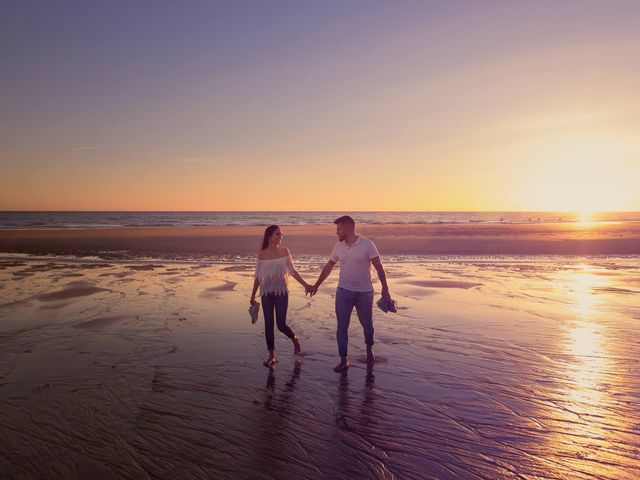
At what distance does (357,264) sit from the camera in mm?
7223

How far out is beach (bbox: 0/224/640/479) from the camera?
4.45 metres

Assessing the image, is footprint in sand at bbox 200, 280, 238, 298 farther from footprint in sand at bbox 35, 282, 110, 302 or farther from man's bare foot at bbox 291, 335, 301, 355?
man's bare foot at bbox 291, 335, 301, 355

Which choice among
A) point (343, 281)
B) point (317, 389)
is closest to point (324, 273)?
point (343, 281)

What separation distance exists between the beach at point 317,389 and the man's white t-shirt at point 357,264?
4.28 ft

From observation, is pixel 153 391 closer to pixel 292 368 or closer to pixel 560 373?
pixel 292 368

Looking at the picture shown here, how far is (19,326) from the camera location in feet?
31.3

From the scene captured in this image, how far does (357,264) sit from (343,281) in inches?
14.8

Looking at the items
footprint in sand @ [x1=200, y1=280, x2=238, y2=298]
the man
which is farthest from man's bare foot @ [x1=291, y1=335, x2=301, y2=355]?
footprint in sand @ [x1=200, y1=280, x2=238, y2=298]

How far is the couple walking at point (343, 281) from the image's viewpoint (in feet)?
23.6

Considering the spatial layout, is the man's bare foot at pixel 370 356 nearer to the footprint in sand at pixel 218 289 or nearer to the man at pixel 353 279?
the man at pixel 353 279

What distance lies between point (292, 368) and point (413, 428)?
8.42ft

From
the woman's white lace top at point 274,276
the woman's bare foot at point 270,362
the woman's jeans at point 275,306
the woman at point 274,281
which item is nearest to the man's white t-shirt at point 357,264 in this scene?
the woman at point 274,281

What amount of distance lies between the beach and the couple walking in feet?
1.76

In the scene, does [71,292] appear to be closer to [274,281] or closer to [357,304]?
[274,281]
